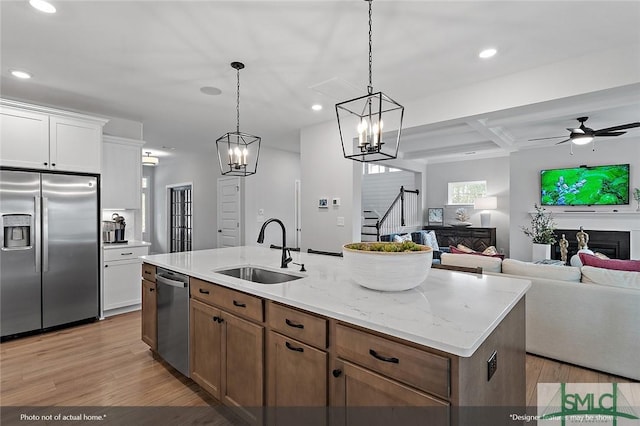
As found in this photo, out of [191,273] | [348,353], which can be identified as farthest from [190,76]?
[348,353]

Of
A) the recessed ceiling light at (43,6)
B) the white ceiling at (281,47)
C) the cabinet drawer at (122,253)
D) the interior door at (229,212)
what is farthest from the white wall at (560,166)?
the recessed ceiling light at (43,6)

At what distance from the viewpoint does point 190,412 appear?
2.12m

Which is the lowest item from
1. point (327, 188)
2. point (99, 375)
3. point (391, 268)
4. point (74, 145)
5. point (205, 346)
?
point (99, 375)

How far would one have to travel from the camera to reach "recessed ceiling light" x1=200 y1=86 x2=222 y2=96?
Result: 352 cm

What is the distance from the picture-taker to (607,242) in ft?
19.3

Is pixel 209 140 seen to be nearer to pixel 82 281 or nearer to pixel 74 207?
pixel 74 207

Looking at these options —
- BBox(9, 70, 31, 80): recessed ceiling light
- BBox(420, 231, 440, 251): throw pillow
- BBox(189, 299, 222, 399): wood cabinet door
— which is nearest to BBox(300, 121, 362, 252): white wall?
BBox(189, 299, 222, 399): wood cabinet door

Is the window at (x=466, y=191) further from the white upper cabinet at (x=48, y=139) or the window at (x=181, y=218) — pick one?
the white upper cabinet at (x=48, y=139)

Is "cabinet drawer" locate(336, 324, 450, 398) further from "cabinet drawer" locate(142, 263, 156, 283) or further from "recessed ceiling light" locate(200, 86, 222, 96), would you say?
"recessed ceiling light" locate(200, 86, 222, 96)

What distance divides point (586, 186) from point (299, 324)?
693 cm

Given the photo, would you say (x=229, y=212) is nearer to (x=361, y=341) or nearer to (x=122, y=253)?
(x=122, y=253)

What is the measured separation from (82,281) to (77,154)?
1500 mm

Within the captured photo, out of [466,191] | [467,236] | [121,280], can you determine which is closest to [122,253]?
[121,280]

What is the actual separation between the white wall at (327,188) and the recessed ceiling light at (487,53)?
2.10 m
